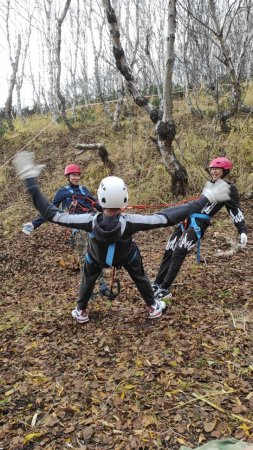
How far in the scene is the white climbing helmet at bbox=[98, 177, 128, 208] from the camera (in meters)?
3.73

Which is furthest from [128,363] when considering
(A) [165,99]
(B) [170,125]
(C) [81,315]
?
(A) [165,99]

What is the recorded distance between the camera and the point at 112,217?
3918mm

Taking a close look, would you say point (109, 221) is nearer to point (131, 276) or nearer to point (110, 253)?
point (110, 253)

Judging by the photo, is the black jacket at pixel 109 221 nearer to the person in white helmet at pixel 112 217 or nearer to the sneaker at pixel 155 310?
the person in white helmet at pixel 112 217

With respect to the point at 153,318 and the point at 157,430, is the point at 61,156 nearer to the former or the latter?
the point at 153,318

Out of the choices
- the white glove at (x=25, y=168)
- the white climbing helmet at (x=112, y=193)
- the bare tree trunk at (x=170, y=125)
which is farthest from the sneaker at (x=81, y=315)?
the bare tree trunk at (x=170, y=125)

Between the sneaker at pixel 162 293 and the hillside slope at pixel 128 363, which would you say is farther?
the sneaker at pixel 162 293

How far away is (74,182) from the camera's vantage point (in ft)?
21.0

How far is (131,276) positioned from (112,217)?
908mm

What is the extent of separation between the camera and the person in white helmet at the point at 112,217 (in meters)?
3.60

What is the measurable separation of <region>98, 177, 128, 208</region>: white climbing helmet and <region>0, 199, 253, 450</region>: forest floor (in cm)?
166

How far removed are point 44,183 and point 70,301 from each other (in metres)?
9.22

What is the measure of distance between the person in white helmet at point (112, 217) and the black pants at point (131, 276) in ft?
0.06

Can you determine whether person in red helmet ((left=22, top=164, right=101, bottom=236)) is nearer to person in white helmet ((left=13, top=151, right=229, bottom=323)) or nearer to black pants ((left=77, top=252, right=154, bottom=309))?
black pants ((left=77, top=252, right=154, bottom=309))
